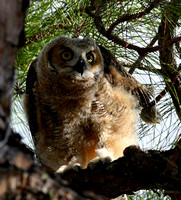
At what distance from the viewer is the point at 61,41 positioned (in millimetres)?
2633

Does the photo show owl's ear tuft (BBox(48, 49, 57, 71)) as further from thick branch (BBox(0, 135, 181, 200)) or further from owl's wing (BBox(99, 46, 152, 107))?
thick branch (BBox(0, 135, 181, 200))

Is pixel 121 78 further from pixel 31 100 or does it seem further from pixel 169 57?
pixel 31 100

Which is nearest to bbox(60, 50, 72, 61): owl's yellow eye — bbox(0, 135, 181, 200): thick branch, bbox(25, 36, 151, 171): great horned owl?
bbox(25, 36, 151, 171): great horned owl

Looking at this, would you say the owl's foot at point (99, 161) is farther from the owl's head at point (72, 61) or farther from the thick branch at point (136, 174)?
Result: the owl's head at point (72, 61)

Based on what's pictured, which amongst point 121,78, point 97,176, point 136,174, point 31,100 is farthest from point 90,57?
point 136,174

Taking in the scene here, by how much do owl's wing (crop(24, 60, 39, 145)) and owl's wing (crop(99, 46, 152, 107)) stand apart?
63 cm

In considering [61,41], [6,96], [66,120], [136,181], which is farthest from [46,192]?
[61,41]

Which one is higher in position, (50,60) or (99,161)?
(50,60)

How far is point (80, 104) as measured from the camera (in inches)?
102

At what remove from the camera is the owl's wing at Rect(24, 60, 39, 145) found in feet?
9.09

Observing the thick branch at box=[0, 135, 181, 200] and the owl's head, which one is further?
the owl's head

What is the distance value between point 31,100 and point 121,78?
79 cm

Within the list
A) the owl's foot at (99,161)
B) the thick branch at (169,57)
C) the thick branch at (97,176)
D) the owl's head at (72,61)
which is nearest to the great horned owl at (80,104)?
the owl's head at (72,61)

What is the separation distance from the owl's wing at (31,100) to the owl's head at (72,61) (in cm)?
14
